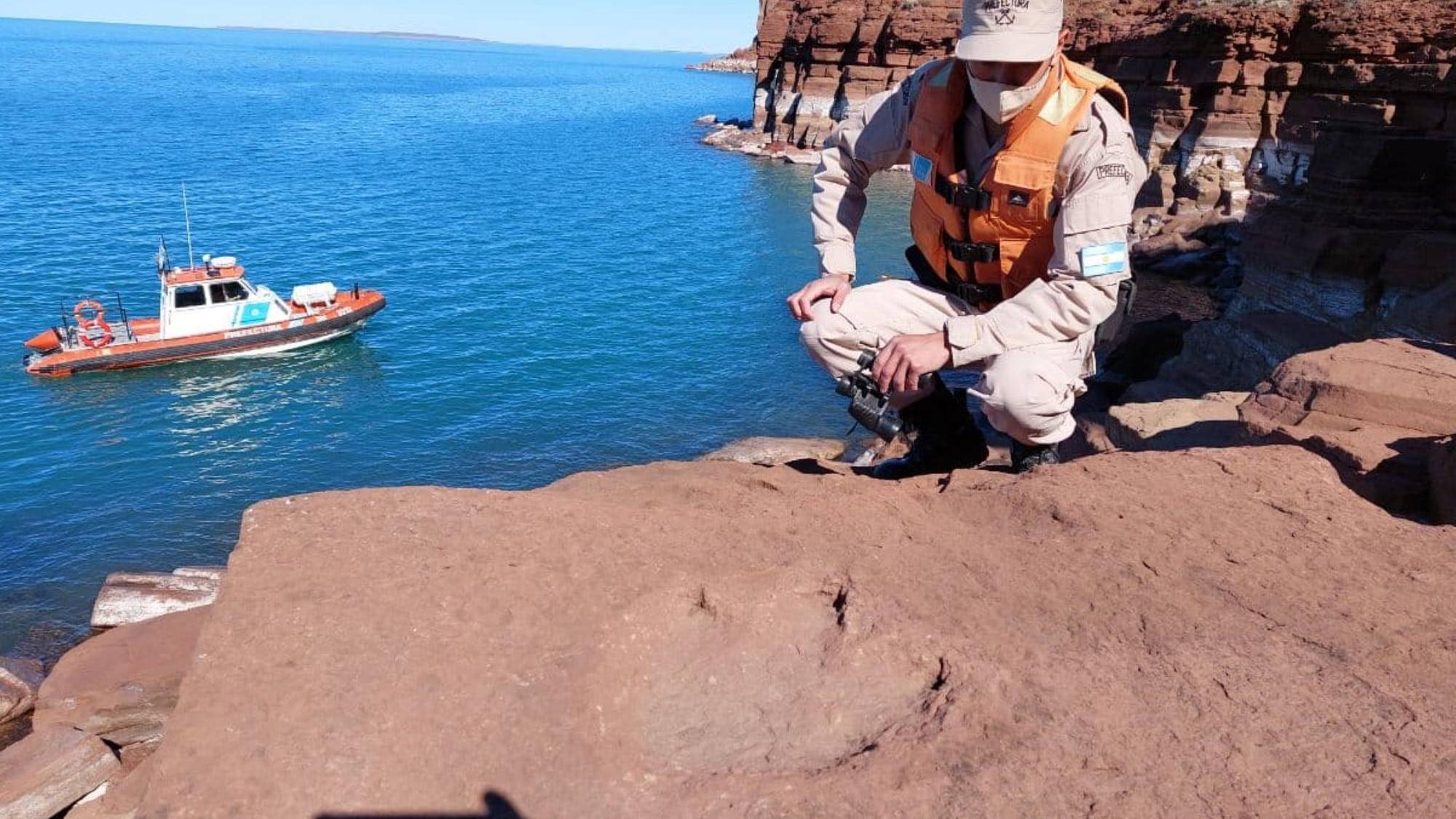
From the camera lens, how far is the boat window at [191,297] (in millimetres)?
23562

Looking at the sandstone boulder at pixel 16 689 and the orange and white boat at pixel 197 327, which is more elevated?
the orange and white boat at pixel 197 327

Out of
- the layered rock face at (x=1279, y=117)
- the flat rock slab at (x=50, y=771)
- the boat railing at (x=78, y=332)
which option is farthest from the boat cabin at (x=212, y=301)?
the layered rock face at (x=1279, y=117)

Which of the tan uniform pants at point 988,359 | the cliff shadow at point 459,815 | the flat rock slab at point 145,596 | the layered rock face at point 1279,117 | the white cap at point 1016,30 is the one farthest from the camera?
the layered rock face at point 1279,117

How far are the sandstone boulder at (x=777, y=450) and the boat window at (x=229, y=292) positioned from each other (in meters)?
13.5

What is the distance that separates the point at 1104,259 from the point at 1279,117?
101 feet

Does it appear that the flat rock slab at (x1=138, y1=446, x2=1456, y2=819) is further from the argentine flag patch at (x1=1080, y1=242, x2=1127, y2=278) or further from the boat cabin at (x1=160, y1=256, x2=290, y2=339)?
the boat cabin at (x1=160, y1=256, x2=290, y2=339)

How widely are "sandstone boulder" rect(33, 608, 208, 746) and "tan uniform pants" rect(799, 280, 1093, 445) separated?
→ 5.70 metres

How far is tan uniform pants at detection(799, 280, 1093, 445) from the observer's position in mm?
4344

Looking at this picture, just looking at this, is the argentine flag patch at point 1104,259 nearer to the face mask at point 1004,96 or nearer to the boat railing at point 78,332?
the face mask at point 1004,96

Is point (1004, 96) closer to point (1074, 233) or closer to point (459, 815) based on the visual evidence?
point (1074, 233)

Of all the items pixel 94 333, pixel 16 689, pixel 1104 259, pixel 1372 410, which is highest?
pixel 1104 259

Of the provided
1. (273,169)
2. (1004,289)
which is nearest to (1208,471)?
(1004,289)

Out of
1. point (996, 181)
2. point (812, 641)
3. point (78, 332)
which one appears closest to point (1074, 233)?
point (996, 181)

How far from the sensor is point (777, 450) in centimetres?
1848
